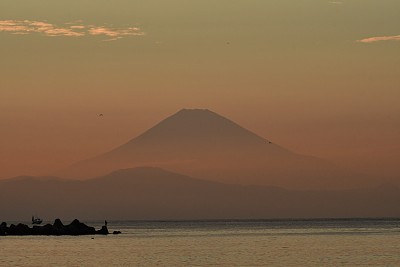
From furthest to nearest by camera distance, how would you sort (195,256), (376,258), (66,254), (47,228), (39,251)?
(47,228) → (39,251) → (66,254) → (195,256) → (376,258)

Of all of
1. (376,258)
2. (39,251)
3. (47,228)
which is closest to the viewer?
(376,258)

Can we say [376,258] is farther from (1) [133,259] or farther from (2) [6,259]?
(2) [6,259]

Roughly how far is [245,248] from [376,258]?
79.8 feet

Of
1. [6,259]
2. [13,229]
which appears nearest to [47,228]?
[13,229]

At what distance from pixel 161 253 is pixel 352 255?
66.6 ft

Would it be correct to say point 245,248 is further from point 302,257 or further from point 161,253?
point 302,257

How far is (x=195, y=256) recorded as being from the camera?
97.8m

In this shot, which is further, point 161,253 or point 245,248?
point 245,248

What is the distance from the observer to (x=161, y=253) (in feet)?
343

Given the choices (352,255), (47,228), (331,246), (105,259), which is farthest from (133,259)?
(47,228)

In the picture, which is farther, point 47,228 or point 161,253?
point 47,228

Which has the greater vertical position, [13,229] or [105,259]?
[13,229]

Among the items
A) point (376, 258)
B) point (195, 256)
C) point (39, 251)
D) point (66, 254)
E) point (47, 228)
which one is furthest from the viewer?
point (47, 228)

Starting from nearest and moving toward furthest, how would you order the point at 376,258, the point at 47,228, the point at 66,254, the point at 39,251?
the point at 376,258 → the point at 66,254 → the point at 39,251 → the point at 47,228
